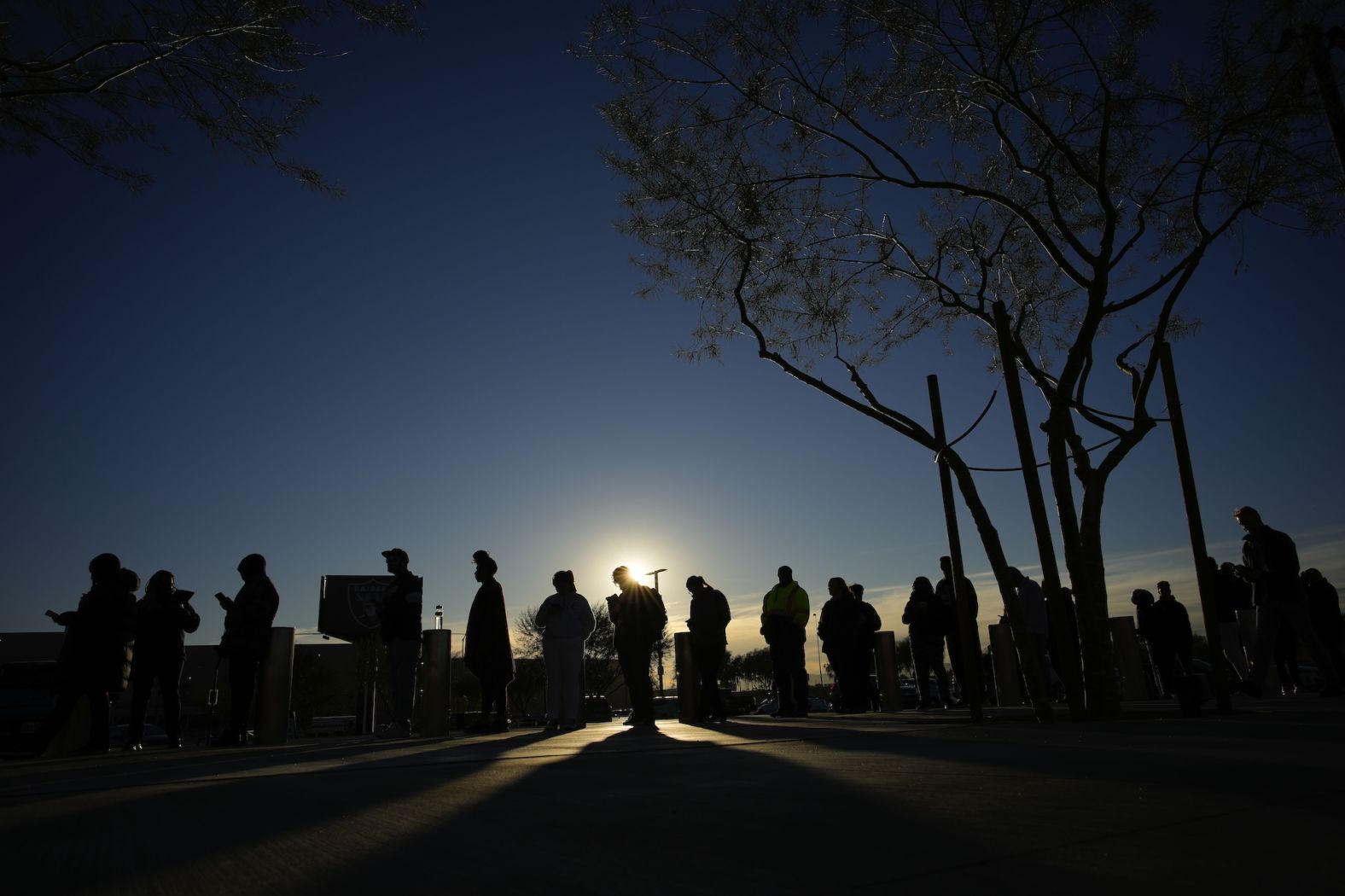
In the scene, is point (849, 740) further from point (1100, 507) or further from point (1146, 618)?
point (1146, 618)

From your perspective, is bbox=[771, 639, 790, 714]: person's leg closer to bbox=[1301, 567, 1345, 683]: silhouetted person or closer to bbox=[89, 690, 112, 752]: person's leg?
bbox=[1301, 567, 1345, 683]: silhouetted person

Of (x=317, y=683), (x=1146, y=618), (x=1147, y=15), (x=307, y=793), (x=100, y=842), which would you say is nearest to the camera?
(x=100, y=842)

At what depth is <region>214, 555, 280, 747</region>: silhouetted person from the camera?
9.64 m

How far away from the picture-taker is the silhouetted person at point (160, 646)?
9.64 metres

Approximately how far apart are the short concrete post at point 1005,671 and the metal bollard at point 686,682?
4.82 metres

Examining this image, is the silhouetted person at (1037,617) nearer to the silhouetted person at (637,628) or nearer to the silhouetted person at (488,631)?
the silhouetted person at (637,628)

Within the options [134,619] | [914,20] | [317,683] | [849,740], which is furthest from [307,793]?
[317,683]

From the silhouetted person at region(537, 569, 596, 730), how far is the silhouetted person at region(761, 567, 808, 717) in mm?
2867

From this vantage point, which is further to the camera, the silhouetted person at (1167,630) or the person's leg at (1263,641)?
the silhouetted person at (1167,630)

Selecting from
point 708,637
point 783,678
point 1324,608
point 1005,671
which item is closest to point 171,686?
point 708,637

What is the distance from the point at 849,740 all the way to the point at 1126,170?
7.17 metres

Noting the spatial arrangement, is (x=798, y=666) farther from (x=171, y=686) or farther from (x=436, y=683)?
(x=171, y=686)

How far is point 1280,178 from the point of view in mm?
8555

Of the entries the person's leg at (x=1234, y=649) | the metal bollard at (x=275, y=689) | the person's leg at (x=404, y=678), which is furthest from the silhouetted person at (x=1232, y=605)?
the metal bollard at (x=275, y=689)
